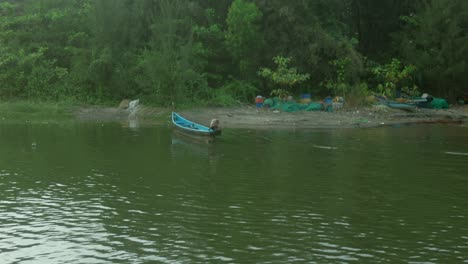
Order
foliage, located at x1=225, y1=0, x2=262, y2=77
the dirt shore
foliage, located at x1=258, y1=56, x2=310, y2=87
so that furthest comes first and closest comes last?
foliage, located at x1=225, y1=0, x2=262, y2=77, foliage, located at x1=258, y1=56, x2=310, y2=87, the dirt shore

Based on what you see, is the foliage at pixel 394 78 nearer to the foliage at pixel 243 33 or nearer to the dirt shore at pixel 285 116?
the dirt shore at pixel 285 116

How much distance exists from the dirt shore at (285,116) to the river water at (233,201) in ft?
21.3

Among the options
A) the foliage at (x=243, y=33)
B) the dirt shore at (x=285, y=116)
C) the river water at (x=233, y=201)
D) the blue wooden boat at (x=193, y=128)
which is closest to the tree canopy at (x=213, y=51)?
the foliage at (x=243, y=33)

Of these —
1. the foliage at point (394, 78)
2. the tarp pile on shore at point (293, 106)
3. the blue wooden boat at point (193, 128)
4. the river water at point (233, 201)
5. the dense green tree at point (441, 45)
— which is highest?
the dense green tree at point (441, 45)

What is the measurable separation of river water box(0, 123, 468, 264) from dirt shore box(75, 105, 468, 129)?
649 cm

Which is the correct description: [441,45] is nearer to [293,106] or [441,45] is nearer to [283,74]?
[283,74]

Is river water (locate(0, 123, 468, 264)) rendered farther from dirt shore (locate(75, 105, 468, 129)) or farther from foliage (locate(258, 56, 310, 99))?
foliage (locate(258, 56, 310, 99))

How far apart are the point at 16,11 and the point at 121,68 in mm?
11191

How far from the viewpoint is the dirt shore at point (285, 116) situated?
→ 30.3 meters

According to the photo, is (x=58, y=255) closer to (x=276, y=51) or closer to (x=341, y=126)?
(x=341, y=126)

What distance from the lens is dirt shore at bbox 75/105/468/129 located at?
3031 cm

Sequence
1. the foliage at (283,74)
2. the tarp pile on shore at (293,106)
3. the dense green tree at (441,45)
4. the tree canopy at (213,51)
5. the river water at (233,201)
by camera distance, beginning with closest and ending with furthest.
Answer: the river water at (233,201) → the tarp pile on shore at (293,106) → the foliage at (283,74) → the tree canopy at (213,51) → the dense green tree at (441,45)

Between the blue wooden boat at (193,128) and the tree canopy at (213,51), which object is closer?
the blue wooden boat at (193,128)

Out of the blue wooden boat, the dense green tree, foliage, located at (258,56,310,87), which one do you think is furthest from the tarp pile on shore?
the blue wooden boat
